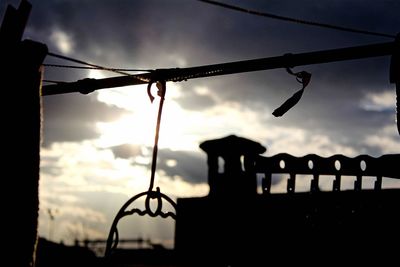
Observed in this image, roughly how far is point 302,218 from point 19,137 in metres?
4.71

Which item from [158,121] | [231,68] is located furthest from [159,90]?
[231,68]

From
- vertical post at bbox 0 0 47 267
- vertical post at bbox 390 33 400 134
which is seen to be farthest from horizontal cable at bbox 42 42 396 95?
vertical post at bbox 0 0 47 267

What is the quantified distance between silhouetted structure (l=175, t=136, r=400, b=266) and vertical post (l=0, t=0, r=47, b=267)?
4132 millimetres

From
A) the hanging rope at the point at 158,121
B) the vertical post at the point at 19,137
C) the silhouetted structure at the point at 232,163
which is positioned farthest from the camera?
the silhouetted structure at the point at 232,163

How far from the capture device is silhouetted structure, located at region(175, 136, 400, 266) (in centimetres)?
715

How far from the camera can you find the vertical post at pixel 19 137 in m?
3.99

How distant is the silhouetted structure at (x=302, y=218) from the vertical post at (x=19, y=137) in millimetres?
4132

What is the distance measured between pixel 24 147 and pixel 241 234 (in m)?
4.40

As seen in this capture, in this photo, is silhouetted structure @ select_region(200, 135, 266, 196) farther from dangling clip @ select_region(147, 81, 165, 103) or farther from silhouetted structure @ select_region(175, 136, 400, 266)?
dangling clip @ select_region(147, 81, 165, 103)

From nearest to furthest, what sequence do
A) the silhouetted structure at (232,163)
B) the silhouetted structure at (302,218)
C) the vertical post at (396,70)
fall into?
the vertical post at (396,70), the silhouetted structure at (302,218), the silhouetted structure at (232,163)

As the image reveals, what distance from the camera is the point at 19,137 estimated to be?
408 centimetres

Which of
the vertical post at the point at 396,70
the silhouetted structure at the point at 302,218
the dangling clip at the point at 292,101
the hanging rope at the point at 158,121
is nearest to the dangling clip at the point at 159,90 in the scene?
the hanging rope at the point at 158,121

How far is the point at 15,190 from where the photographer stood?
A: 4.03 m

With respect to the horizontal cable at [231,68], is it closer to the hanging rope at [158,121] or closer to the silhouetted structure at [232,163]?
the hanging rope at [158,121]
